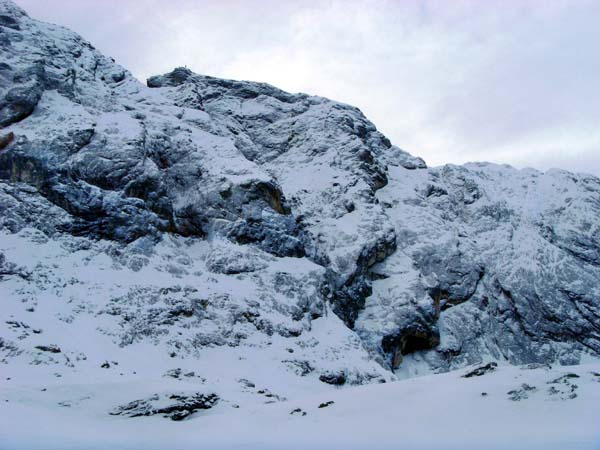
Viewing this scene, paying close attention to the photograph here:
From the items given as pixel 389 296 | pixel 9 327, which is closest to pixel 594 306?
pixel 389 296

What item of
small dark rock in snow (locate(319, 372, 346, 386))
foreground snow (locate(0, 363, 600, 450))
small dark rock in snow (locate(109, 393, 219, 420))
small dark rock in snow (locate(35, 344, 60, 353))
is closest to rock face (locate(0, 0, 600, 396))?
small dark rock in snow (locate(319, 372, 346, 386))

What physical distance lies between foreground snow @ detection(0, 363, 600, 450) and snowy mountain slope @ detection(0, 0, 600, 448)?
0.43m

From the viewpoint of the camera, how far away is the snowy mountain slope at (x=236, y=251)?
2641cm

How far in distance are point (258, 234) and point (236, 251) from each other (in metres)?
2.38

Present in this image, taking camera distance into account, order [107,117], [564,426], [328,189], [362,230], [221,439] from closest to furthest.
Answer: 1. [564,426]
2. [221,439]
3. [107,117]
4. [362,230]
5. [328,189]

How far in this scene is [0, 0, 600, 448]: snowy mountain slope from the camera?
26.4 meters

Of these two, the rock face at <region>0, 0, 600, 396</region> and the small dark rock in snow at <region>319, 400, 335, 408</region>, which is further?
the rock face at <region>0, 0, 600, 396</region>

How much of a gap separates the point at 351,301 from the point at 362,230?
6.83m

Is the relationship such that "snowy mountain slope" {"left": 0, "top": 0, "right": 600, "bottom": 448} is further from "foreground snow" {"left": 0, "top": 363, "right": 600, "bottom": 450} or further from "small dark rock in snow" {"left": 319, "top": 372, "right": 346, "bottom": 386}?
"foreground snow" {"left": 0, "top": 363, "right": 600, "bottom": 450}

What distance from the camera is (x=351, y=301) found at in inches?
1601

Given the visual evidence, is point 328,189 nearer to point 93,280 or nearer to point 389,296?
point 389,296

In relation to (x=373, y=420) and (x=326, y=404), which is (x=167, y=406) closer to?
(x=326, y=404)

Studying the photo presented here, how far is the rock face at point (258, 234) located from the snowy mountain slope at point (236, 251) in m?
0.14

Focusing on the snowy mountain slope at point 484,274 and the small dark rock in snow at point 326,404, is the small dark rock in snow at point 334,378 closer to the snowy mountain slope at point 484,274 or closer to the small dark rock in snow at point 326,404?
the snowy mountain slope at point 484,274
